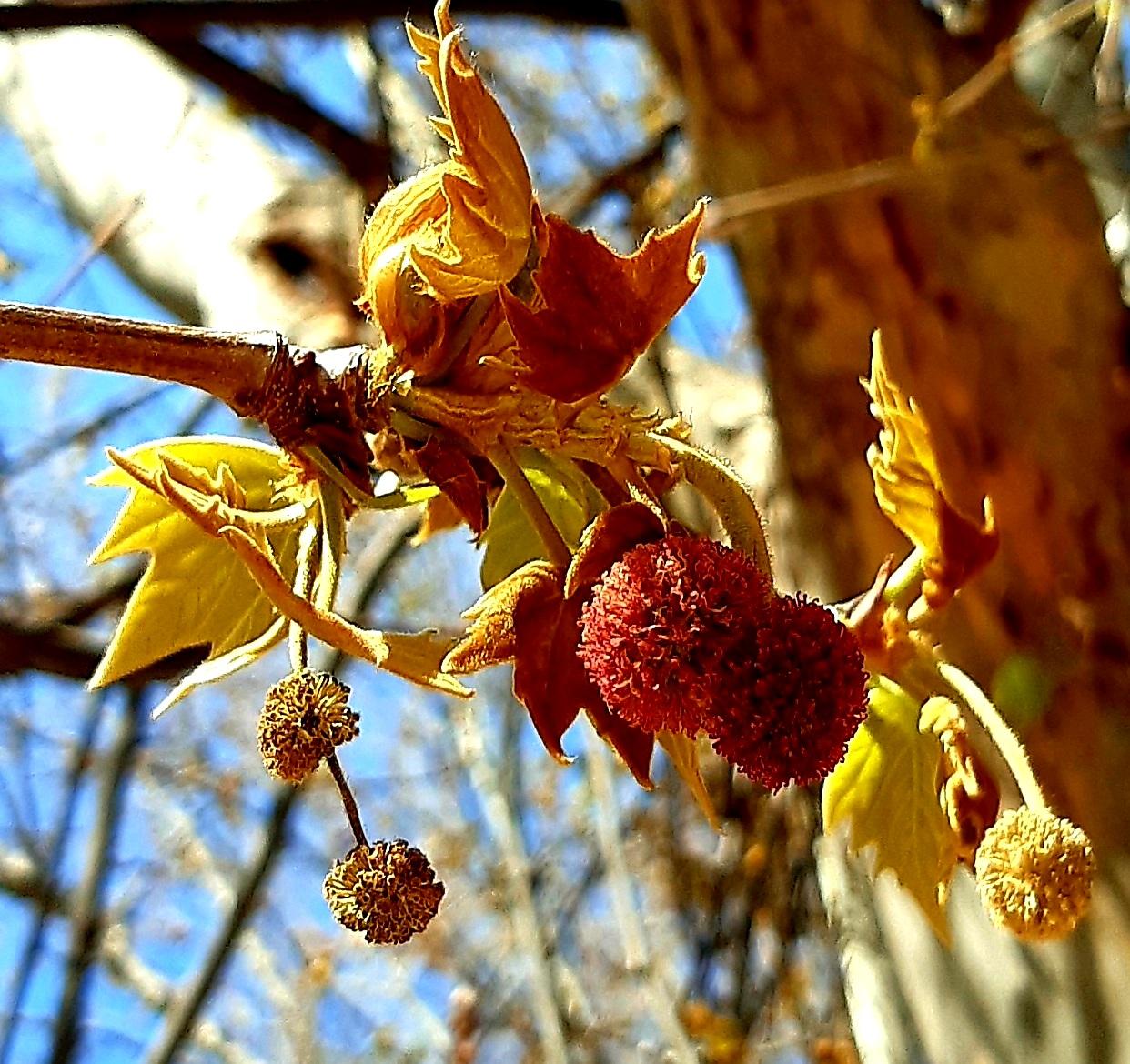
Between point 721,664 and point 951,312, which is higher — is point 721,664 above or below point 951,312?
below

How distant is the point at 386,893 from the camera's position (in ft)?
1.22

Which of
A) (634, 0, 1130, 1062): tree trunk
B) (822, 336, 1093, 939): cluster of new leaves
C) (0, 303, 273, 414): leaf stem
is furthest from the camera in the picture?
(634, 0, 1130, 1062): tree trunk

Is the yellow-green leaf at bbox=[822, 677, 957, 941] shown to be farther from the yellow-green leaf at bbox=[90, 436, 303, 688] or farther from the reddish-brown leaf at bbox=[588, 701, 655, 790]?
the yellow-green leaf at bbox=[90, 436, 303, 688]

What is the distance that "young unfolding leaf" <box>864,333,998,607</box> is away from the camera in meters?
0.43

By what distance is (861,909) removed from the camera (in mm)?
1042

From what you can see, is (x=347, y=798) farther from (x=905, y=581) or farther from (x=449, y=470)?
(x=905, y=581)

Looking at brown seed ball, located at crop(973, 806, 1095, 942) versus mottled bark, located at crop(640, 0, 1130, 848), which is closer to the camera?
brown seed ball, located at crop(973, 806, 1095, 942)

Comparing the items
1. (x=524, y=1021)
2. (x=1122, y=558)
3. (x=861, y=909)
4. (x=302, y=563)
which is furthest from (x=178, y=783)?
(x=302, y=563)

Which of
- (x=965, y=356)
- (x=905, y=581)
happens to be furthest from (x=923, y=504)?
(x=965, y=356)

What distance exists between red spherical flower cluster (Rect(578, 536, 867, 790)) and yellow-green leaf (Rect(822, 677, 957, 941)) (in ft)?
0.34

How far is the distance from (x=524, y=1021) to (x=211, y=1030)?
23.4 inches

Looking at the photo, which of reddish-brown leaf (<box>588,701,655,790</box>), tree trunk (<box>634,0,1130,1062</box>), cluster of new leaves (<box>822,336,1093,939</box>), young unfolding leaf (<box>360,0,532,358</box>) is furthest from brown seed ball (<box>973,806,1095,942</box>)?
tree trunk (<box>634,0,1130,1062</box>)

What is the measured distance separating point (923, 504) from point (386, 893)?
22 cm

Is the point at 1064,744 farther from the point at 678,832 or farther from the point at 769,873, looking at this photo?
the point at 678,832
